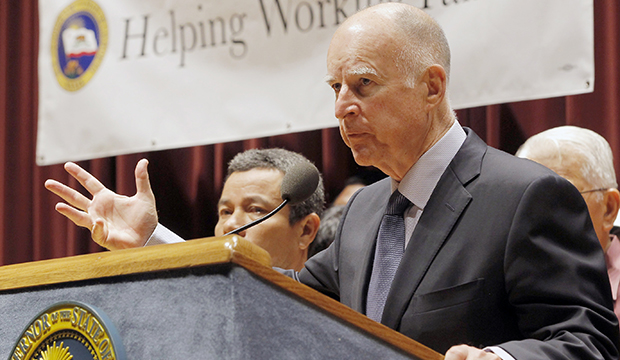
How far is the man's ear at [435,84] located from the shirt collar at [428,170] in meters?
0.08

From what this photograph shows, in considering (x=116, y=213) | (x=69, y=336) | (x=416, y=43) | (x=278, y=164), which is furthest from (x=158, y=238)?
(x=278, y=164)

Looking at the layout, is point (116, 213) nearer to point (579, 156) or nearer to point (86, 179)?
point (86, 179)

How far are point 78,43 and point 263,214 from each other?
1449 mm

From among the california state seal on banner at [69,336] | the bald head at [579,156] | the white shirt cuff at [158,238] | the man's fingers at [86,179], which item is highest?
the bald head at [579,156]

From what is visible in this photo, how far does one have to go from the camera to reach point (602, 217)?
232 centimetres

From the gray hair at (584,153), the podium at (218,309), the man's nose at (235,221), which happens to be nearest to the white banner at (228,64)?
the gray hair at (584,153)

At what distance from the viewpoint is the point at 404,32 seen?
4.99ft

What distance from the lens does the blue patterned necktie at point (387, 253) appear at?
4.52 feet

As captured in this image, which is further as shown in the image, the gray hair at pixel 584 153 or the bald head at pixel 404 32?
the gray hair at pixel 584 153

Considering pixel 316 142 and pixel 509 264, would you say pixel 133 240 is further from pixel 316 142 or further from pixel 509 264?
pixel 316 142

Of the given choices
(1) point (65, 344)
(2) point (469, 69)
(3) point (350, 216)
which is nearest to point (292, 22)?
(2) point (469, 69)

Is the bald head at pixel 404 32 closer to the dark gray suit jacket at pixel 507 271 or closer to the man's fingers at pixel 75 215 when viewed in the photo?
the dark gray suit jacket at pixel 507 271

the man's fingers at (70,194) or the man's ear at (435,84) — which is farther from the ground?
the man's ear at (435,84)

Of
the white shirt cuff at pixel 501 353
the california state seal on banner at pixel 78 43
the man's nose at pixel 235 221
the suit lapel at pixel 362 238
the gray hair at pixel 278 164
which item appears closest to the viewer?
the white shirt cuff at pixel 501 353
